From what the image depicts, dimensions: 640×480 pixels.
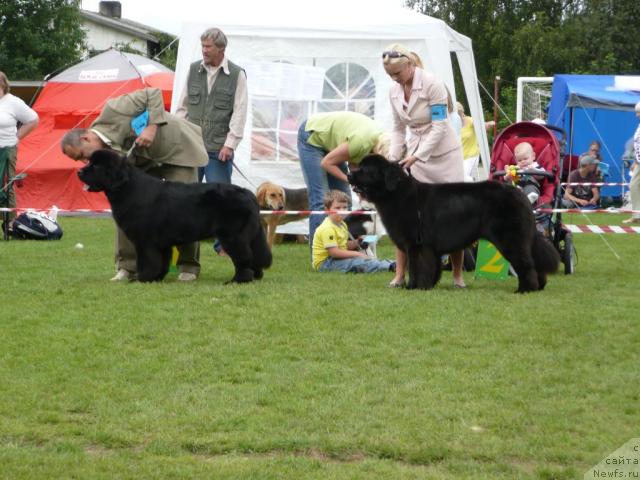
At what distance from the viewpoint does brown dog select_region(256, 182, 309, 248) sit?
11.9 m

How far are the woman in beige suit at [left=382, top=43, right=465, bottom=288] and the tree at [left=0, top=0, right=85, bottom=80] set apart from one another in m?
30.4

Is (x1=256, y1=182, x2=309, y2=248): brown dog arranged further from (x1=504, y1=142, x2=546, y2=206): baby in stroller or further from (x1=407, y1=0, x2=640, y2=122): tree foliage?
(x1=407, y1=0, x2=640, y2=122): tree foliage

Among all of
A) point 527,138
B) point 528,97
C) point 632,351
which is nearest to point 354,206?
point 527,138

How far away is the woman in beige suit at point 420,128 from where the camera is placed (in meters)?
8.12

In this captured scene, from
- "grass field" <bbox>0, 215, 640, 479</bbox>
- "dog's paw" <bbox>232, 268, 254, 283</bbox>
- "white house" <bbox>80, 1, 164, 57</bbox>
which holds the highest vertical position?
"white house" <bbox>80, 1, 164, 57</bbox>

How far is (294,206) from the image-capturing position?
486 inches

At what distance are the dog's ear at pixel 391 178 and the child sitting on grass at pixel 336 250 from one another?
1803 millimetres

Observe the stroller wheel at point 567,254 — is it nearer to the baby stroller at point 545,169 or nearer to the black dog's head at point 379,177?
the baby stroller at point 545,169

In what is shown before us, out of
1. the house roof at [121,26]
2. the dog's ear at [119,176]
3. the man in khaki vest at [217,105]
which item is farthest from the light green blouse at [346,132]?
the house roof at [121,26]

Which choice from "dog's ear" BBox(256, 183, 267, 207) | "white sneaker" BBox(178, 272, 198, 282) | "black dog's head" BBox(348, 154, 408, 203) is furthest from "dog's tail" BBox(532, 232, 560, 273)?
"dog's ear" BBox(256, 183, 267, 207)

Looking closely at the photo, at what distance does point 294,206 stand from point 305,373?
22.8 feet

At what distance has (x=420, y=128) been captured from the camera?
830 centimetres

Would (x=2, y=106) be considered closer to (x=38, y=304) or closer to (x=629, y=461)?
(x=38, y=304)

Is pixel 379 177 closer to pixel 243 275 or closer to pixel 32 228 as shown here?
pixel 243 275
